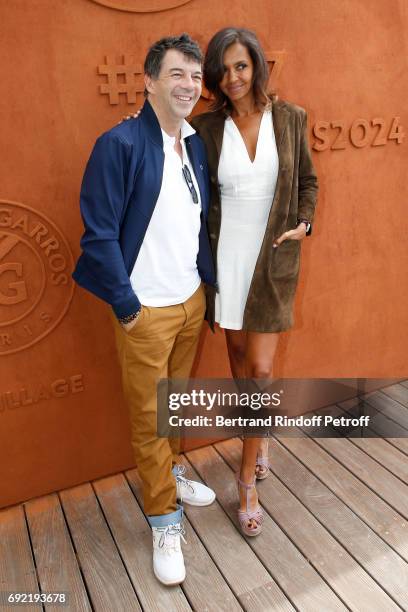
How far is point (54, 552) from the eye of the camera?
2.23 meters

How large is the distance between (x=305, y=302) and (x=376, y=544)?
1246mm

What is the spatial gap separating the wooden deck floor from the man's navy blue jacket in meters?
1.06

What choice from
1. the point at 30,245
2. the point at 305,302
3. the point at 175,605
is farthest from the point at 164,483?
the point at 305,302

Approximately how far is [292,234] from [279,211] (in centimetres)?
11

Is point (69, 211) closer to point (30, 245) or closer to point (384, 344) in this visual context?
point (30, 245)

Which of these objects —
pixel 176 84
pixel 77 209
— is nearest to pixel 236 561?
pixel 77 209

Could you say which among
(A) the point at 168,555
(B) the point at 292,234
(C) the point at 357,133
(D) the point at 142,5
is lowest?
(A) the point at 168,555

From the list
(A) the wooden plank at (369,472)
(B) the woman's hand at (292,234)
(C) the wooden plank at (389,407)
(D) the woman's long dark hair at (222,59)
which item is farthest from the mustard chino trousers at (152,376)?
(C) the wooden plank at (389,407)

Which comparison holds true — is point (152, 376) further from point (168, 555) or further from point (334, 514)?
point (334, 514)

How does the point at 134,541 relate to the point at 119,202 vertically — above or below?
below

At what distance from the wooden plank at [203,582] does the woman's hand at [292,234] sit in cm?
129

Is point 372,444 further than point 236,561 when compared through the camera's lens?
Yes

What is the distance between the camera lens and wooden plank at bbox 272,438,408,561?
7.49 ft

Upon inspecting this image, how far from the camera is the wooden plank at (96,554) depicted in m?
2.02
